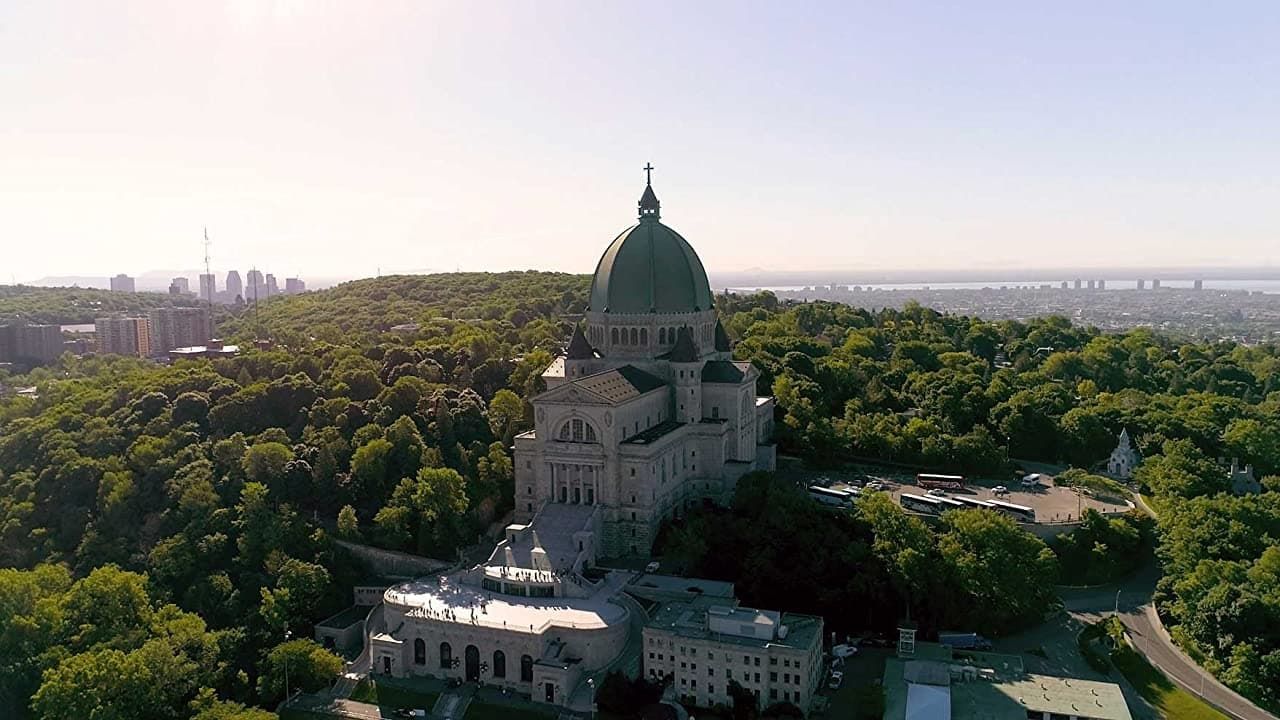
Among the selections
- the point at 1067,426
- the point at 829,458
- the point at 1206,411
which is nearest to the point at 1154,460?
the point at 1067,426

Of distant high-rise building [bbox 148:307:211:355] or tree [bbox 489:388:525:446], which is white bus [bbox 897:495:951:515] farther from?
distant high-rise building [bbox 148:307:211:355]

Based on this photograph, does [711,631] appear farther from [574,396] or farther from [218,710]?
[218,710]

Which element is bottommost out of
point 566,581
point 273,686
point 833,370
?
point 273,686

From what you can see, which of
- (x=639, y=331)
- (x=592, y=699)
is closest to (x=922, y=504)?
(x=639, y=331)

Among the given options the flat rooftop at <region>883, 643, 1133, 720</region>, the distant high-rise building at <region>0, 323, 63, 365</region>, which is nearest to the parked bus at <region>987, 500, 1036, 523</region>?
the flat rooftop at <region>883, 643, 1133, 720</region>

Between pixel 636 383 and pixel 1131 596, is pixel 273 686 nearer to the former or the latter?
pixel 636 383

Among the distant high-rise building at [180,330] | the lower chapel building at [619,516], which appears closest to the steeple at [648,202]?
the lower chapel building at [619,516]
